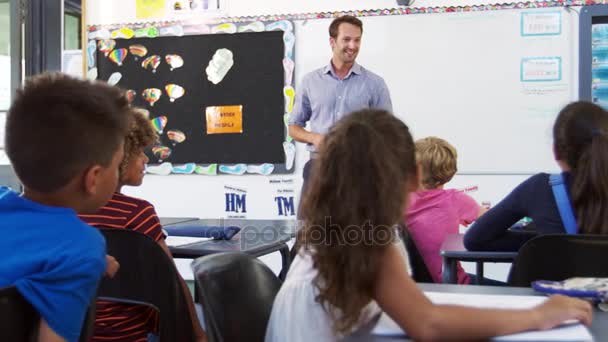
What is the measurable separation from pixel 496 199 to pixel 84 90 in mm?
3426

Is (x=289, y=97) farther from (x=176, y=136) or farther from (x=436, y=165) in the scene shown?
(x=436, y=165)

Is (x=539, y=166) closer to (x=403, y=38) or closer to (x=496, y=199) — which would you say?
(x=496, y=199)

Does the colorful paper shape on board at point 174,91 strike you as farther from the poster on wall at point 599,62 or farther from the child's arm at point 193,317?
the child's arm at point 193,317

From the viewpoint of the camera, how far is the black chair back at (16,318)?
827mm

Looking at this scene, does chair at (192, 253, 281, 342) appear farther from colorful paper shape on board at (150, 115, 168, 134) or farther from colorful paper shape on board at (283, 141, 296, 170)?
colorful paper shape on board at (150, 115, 168, 134)

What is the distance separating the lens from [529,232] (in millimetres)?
1882

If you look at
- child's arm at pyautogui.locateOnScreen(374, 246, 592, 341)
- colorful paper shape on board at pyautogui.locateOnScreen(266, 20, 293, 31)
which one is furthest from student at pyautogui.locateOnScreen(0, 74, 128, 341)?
colorful paper shape on board at pyautogui.locateOnScreen(266, 20, 293, 31)

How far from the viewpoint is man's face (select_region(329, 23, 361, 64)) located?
12.3 feet

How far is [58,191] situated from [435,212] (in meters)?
1.57

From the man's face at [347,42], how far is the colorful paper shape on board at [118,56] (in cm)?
172

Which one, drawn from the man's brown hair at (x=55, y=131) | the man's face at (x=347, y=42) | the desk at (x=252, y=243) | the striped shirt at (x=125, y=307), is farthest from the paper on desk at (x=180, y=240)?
the man's face at (x=347, y=42)

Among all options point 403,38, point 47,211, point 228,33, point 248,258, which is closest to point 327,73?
point 403,38

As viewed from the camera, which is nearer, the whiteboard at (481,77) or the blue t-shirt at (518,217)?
the blue t-shirt at (518,217)

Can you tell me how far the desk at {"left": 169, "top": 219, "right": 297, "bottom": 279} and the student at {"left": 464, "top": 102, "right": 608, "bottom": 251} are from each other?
0.67m
